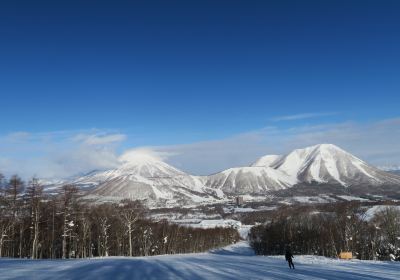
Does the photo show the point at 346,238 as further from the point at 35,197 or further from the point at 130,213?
the point at 35,197

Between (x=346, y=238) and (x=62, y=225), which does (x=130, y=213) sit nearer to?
(x=62, y=225)

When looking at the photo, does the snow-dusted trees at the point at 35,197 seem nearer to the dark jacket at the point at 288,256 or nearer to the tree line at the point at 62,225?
the tree line at the point at 62,225

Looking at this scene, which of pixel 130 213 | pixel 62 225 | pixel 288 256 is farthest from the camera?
pixel 130 213

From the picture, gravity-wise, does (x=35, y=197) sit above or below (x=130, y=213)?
above

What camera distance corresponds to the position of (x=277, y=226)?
15712 cm

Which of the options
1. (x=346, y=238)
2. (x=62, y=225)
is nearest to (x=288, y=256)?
(x=62, y=225)

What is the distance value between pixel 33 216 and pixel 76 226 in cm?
2085

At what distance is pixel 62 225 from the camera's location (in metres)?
90.0

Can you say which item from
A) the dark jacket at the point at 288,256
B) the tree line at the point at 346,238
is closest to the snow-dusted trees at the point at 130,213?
the tree line at the point at 346,238

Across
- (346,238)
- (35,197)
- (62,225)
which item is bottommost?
(346,238)

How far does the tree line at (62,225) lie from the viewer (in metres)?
71.4

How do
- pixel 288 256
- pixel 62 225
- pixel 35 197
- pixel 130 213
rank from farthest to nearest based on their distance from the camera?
pixel 130 213
pixel 62 225
pixel 35 197
pixel 288 256

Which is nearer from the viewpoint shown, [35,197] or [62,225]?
[35,197]

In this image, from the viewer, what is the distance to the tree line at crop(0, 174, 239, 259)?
7138 cm
